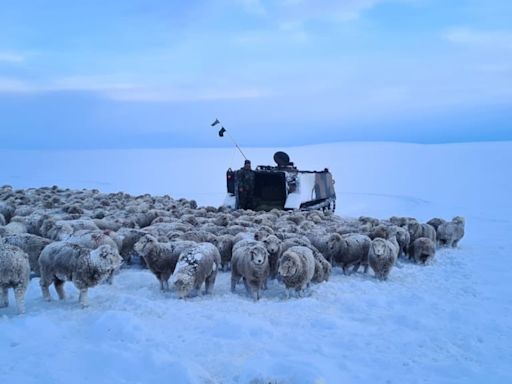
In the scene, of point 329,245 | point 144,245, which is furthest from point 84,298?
point 329,245

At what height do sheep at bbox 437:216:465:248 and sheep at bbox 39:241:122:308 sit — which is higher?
sheep at bbox 39:241:122:308

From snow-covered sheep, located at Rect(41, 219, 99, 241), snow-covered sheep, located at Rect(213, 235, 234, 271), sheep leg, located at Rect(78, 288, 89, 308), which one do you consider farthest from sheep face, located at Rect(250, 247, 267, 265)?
snow-covered sheep, located at Rect(41, 219, 99, 241)

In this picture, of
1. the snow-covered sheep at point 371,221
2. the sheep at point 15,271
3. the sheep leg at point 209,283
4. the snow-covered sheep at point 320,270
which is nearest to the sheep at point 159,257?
the sheep leg at point 209,283

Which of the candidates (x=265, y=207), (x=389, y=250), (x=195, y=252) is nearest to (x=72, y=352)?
(x=195, y=252)

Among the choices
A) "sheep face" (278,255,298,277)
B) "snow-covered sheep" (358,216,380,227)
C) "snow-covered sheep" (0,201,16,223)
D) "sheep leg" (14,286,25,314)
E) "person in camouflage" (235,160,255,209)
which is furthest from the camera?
"person in camouflage" (235,160,255,209)

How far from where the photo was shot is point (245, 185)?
757 inches

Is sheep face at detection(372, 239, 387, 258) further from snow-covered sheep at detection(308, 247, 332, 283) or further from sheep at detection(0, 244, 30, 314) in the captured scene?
sheep at detection(0, 244, 30, 314)

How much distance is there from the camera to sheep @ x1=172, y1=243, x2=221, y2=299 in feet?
25.2

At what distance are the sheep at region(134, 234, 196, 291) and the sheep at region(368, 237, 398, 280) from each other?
3.75 meters

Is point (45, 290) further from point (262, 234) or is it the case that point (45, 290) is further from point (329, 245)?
point (329, 245)

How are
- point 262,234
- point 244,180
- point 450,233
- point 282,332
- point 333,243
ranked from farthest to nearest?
point 244,180, point 450,233, point 262,234, point 333,243, point 282,332

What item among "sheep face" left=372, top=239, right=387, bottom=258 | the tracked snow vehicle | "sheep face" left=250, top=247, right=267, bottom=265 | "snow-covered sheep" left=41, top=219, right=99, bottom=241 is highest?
the tracked snow vehicle

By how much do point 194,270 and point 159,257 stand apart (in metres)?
0.97

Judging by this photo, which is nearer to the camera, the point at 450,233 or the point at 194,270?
the point at 194,270
